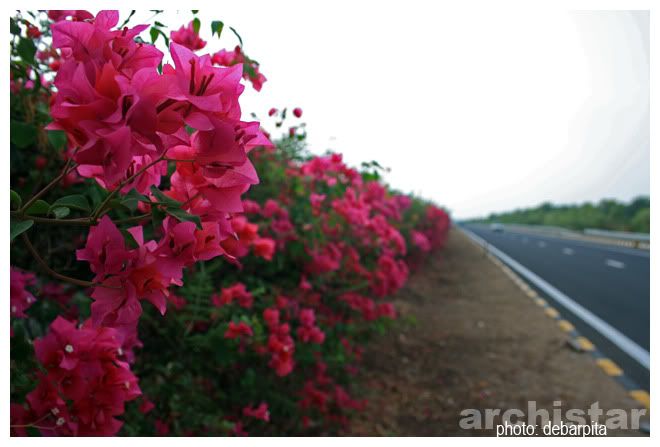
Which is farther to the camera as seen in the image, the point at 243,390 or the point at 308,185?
the point at 308,185

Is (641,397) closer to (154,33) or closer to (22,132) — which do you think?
(154,33)

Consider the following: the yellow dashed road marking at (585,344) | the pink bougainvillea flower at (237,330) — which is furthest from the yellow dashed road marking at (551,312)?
the pink bougainvillea flower at (237,330)

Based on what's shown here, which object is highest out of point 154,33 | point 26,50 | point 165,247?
point 154,33

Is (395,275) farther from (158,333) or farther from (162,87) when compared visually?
(162,87)

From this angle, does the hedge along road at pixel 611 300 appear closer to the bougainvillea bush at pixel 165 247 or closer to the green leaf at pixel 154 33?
the bougainvillea bush at pixel 165 247

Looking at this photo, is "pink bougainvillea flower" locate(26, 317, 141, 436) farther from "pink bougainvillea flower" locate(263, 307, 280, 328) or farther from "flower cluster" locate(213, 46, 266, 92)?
"pink bougainvillea flower" locate(263, 307, 280, 328)

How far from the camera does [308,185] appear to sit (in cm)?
293

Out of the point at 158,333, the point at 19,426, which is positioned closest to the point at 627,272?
the point at 158,333

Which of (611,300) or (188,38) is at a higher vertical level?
(188,38)

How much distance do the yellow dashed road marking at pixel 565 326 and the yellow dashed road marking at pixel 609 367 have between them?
1.10m

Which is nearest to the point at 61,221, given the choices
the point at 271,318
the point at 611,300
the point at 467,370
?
the point at 271,318

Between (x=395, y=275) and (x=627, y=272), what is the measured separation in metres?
9.94

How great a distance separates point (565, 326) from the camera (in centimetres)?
584

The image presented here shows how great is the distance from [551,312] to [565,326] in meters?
0.83
